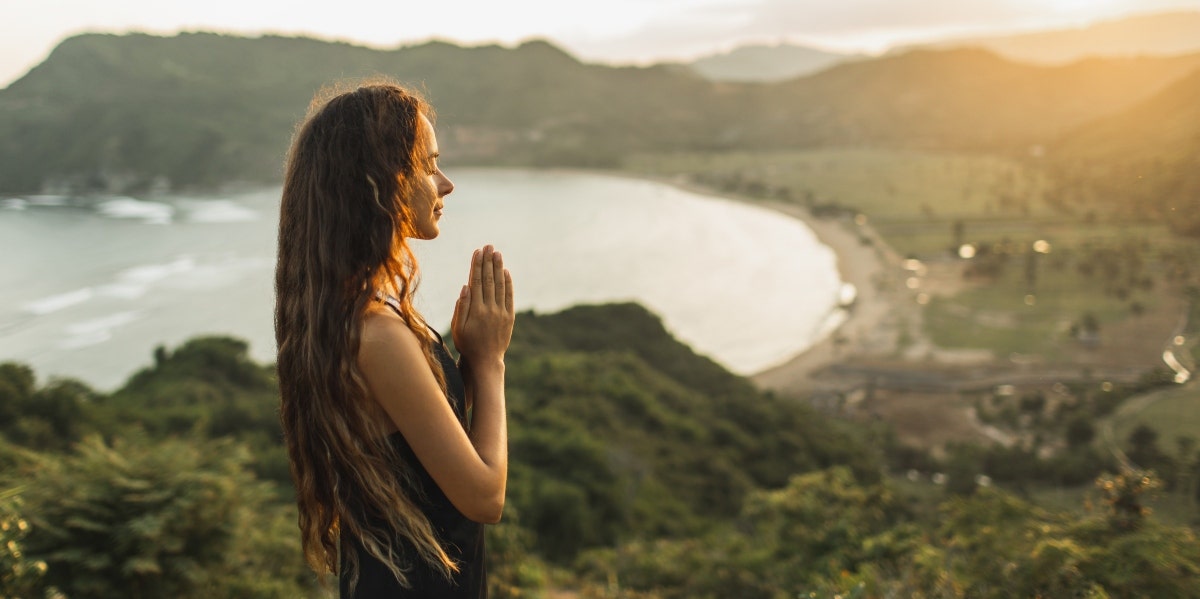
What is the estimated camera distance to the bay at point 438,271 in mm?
21562

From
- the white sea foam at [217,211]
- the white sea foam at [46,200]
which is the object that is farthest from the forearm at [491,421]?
the white sea foam at [217,211]

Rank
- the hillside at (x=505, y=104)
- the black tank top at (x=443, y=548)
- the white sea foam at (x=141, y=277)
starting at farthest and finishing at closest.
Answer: the hillside at (x=505, y=104)
the white sea foam at (x=141, y=277)
the black tank top at (x=443, y=548)

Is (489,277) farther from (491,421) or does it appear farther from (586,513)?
(586,513)

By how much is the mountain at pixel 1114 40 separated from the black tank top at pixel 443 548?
197 feet

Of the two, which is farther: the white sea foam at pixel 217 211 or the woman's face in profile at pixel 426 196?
the white sea foam at pixel 217 211

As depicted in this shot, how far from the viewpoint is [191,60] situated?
55.6 meters

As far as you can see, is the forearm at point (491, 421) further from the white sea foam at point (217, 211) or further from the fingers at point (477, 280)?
the white sea foam at point (217, 211)

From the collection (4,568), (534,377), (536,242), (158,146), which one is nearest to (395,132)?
(4,568)

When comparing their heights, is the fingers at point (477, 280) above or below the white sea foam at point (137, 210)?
above

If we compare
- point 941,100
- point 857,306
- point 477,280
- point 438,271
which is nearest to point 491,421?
point 477,280

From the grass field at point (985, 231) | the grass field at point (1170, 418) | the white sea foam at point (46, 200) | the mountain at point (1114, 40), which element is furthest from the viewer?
the mountain at point (1114, 40)

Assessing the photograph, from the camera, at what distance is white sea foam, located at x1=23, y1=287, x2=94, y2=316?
21112 millimetres

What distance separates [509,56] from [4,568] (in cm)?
8956

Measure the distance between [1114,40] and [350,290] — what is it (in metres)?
129
